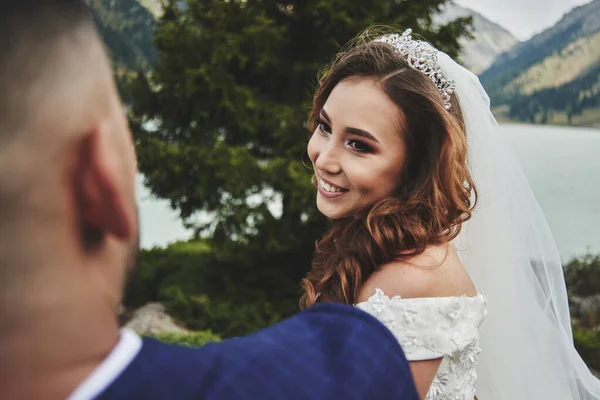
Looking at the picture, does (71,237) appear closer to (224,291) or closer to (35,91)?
(35,91)

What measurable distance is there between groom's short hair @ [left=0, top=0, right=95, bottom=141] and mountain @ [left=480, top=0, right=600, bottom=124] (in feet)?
32.1

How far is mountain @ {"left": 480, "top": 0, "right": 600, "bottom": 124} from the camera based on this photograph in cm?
992

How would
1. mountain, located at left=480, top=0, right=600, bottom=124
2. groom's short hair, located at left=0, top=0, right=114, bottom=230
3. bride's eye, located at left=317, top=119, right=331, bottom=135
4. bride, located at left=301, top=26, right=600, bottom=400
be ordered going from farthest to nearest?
1. mountain, located at left=480, top=0, right=600, bottom=124
2. bride's eye, located at left=317, top=119, right=331, bottom=135
3. bride, located at left=301, top=26, right=600, bottom=400
4. groom's short hair, located at left=0, top=0, right=114, bottom=230

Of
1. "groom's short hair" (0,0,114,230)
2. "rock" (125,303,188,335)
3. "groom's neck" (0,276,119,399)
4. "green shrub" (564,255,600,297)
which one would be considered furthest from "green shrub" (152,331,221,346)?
"green shrub" (564,255,600,297)

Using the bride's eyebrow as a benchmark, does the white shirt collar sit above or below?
above

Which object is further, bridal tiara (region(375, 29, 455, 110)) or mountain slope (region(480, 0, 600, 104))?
mountain slope (region(480, 0, 600, 104))

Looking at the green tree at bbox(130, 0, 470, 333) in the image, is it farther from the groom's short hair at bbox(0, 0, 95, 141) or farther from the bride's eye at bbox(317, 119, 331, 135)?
the groom's short hair at bbox(0, 0, 95, 141)

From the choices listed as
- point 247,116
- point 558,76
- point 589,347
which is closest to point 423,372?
point 247,116

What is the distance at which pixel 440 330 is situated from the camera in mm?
1630

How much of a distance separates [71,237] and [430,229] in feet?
4.53

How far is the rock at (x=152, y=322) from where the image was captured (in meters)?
6.95

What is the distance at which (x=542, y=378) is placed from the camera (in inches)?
92.0

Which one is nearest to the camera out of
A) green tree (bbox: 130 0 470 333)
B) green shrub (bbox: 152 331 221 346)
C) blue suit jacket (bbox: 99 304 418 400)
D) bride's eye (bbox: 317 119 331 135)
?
blue suit jacket (bbox: 99 304 418 400)

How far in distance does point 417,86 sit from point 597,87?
31.9 feet
